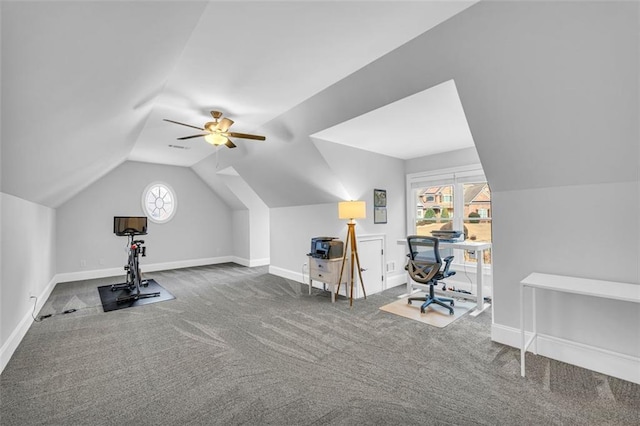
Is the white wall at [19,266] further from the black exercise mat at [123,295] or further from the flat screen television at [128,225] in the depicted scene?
the flat screen television at [128,225]

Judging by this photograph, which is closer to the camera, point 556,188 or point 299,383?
point 299,383

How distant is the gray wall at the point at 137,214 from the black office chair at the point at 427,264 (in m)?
6.13

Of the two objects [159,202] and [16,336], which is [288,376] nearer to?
[16,336]

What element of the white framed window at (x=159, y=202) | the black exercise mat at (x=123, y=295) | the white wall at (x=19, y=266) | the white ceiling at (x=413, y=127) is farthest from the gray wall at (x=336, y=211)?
the white wall at (x=19, y=266)

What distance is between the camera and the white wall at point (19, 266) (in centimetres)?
273

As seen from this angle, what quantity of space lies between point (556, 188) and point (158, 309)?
204 inches

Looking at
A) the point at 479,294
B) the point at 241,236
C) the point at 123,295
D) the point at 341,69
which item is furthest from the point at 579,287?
the point at 241,236

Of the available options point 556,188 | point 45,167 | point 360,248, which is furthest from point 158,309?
point 556,188

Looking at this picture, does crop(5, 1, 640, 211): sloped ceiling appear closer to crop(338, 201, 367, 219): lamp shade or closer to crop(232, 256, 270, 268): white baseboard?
crop(338, 201, 367, 219): lamp shade

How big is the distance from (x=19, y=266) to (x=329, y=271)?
384 centimetres

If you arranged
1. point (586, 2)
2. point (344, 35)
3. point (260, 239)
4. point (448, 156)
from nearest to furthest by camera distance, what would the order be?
point (586, 2) → point (344, 35) → point (448, 156) → point (260, 239)

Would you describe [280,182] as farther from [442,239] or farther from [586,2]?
[586,2]

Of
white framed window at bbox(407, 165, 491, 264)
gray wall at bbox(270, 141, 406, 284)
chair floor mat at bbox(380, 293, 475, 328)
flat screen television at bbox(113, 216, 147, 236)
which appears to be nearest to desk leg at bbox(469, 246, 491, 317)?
chair floor mat at bbox(380, 293, 475, 328)

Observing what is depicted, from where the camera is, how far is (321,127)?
373cm
